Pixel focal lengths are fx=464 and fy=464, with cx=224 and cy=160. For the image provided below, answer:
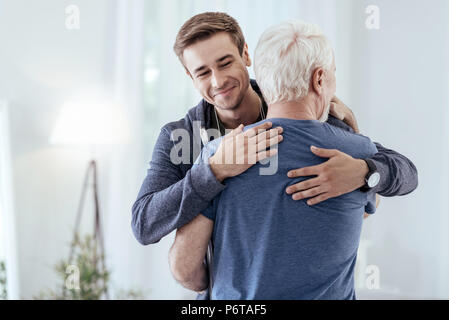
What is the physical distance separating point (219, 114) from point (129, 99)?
1.61m

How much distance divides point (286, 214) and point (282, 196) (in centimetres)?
4

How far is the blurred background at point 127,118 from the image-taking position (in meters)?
2.87

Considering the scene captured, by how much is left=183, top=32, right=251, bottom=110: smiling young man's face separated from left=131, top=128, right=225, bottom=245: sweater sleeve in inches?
13.2

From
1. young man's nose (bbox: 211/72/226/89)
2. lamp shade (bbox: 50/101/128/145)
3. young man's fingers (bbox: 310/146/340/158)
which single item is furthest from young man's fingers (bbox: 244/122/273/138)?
lamp shade (bbox: 50/101/128/145)

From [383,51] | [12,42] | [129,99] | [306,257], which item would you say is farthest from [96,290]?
[383,51]

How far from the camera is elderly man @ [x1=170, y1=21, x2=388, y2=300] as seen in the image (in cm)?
99

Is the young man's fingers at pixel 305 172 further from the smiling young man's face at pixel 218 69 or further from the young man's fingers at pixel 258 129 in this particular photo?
the smiling young man's face at pixel 218 69

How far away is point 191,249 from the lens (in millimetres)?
1074

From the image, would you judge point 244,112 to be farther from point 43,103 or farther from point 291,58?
point 43,103

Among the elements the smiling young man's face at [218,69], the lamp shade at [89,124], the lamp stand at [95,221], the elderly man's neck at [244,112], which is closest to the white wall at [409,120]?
the lamp shade at [89,124]

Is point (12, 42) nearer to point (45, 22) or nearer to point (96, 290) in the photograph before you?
point (45, 22)

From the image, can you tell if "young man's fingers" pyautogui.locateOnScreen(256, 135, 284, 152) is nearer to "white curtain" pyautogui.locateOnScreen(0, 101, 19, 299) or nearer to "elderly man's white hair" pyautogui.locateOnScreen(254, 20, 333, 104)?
"elderly man's white hair" pyautogui.locateOnScreen(254, 20, 333, 104)

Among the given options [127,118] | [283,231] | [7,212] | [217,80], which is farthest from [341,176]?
[7,212]
